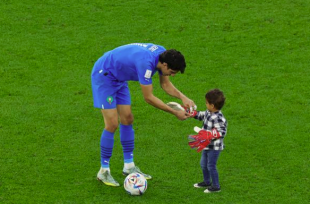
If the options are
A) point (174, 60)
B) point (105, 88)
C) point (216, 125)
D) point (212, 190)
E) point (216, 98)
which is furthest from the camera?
point (105, 88)

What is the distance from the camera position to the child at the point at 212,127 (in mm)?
9539

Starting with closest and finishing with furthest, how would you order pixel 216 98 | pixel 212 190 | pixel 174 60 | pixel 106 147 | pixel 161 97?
pixel 174 60
pixel 216 98
pixel 212 190
pixel 106 147
pixel 161 97

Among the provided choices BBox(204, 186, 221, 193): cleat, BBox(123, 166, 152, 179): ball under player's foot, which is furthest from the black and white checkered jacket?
BBox(123, 166, 152, 179): ball under player's foot

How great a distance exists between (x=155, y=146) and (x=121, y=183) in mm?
1523

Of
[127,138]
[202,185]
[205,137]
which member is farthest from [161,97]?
[205,137]

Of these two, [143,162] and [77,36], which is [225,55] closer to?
[77,36]

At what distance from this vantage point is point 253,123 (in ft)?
41.2

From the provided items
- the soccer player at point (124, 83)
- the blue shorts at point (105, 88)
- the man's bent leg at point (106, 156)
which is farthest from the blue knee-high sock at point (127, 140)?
the blue shorts at point (105, 88)

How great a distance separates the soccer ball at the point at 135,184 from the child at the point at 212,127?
97 cm

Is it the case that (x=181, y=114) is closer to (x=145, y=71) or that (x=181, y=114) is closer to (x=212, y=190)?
(x=145, y=71)

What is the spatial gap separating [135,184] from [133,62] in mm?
1889

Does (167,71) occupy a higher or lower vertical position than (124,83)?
higher

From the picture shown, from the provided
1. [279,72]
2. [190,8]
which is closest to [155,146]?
[279,72]

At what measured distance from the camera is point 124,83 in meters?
10.4
